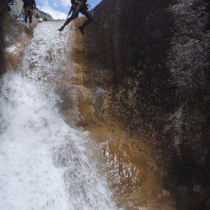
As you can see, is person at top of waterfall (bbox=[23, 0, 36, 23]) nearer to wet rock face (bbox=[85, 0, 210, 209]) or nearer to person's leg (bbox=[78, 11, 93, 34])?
person's leg (bbox=[78, 11, 93, 34])

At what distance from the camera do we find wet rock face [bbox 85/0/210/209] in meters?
2.08

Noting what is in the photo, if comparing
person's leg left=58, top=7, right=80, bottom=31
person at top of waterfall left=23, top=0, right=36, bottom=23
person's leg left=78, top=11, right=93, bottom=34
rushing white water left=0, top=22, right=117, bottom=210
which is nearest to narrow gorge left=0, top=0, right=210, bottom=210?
rushing white water left=0, top=22, right=117, bottom=210

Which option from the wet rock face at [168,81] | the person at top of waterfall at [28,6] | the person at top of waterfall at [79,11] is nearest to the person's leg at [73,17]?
the person at top of waterfall at [79,11]

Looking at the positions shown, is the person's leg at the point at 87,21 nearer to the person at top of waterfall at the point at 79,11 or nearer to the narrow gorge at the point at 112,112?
the person at top of waterfall at the point at 79,11

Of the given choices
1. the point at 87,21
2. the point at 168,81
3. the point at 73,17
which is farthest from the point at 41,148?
the point at 73,17

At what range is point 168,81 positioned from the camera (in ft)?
7.50

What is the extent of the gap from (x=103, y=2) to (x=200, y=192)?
11.7ft

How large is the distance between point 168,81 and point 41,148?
205cm

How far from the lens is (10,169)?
1893 mm

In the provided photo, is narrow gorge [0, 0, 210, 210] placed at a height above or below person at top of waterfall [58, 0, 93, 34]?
below

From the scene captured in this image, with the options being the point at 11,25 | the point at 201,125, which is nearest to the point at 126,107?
the point at 201,125

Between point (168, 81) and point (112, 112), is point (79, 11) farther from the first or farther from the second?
point (168, 81)

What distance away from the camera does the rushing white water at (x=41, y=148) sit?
1812mm

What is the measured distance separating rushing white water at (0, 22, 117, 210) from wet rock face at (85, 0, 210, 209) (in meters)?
0.81
